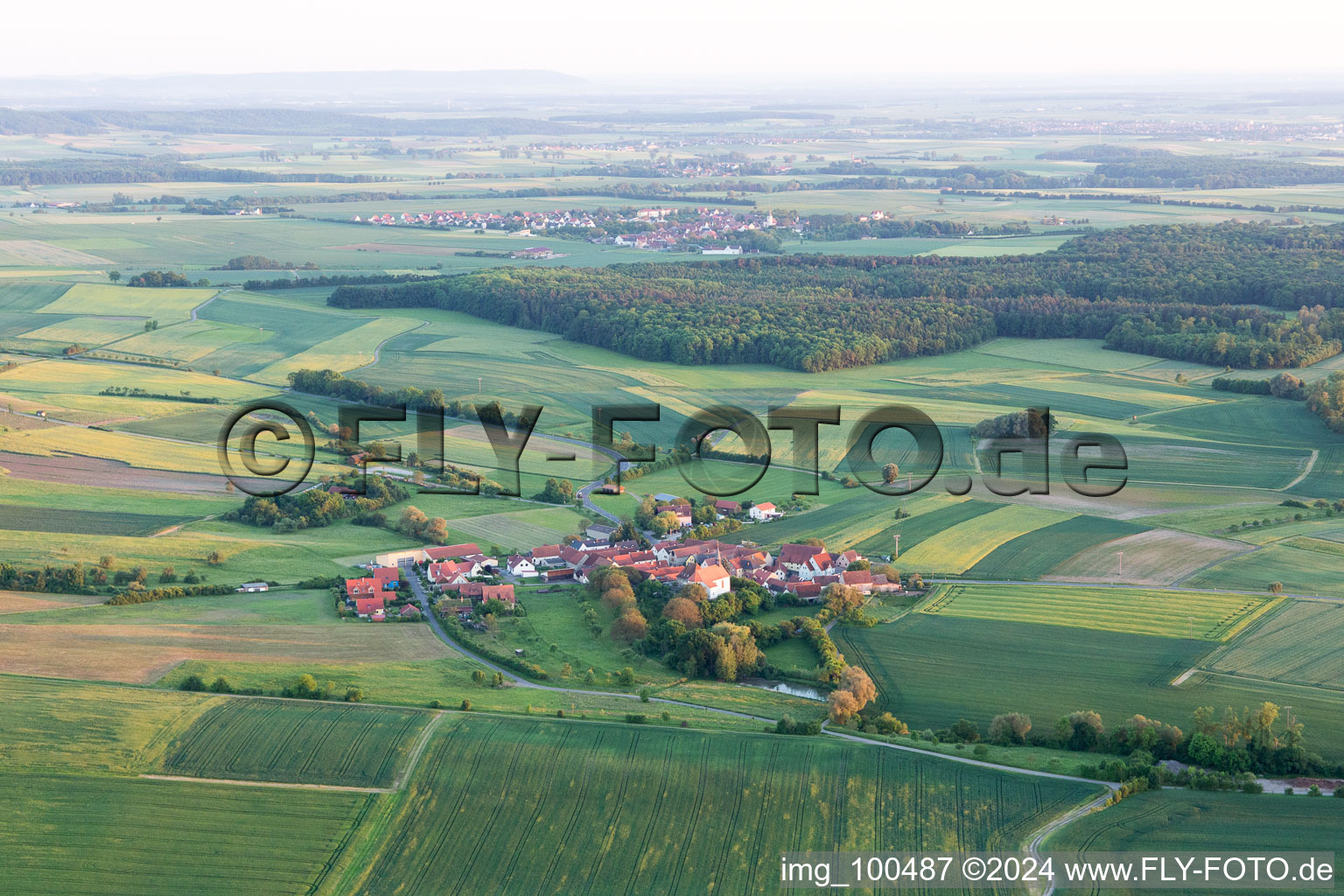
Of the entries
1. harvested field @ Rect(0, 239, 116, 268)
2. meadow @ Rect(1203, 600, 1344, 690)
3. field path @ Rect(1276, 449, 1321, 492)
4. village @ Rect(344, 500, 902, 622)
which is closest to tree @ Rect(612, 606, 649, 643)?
village @ Rect(344, 500, 902, 622)

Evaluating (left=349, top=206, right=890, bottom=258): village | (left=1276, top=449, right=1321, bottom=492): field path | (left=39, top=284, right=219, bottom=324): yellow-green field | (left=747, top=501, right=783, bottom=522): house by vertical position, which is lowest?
(left=747, top=501, right=783, bottom=522): house

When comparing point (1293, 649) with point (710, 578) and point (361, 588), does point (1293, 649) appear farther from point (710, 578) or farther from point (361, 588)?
point (361, 588)

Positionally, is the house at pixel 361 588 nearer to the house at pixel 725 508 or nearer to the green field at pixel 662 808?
the green field at pixel 662 808

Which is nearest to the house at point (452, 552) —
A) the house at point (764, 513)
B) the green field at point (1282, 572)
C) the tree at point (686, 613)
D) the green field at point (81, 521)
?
the tree at point (686, 613)

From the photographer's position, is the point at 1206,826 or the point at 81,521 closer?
the point at 1206,826

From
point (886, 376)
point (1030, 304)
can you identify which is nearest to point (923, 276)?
point (1030, 304)

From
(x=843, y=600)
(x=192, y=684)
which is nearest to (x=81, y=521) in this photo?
(x=192, y=684)

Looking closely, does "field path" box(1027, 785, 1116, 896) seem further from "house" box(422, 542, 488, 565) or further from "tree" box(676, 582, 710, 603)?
"house" box(422, 542, 488, 565)

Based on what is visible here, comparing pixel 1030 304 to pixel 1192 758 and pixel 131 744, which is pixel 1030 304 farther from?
pixel 131 744
